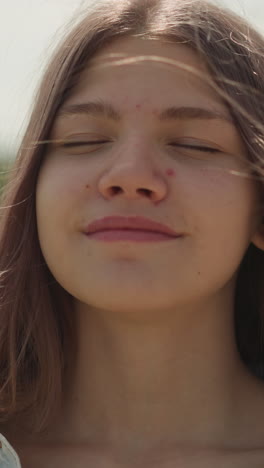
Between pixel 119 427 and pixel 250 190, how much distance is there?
0.73 metres

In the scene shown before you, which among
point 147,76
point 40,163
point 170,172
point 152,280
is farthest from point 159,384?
point 147,76

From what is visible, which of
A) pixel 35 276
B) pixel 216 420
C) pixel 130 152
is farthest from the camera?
pixel 35 276

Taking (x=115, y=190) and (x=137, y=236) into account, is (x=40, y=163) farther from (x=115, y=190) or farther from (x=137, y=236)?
(x=137, y=236)

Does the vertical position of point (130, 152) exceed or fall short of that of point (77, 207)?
it exceeds it

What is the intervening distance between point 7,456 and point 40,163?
2.59 ft

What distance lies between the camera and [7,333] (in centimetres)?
249

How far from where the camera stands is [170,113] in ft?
7.03

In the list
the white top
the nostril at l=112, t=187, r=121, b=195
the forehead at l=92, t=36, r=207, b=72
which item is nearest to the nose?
the nostril at l=112, t=187, r=121, b=195

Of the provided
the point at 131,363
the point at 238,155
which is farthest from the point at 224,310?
the point at 238,155

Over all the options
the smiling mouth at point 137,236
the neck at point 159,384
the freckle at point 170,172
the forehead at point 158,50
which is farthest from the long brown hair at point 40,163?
the smiling mouth at point 137,236

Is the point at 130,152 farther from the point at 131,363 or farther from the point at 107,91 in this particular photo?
the point at 131,363

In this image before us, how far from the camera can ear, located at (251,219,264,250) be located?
7.66 ft

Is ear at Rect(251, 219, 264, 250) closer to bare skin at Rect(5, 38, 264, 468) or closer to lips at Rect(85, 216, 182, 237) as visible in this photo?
bare skin at Rect(5, 38, 264, 468)

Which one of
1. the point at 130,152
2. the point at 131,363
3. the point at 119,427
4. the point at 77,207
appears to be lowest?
the point at 119,427
